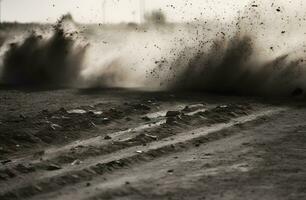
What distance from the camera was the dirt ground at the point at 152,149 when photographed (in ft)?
16.6

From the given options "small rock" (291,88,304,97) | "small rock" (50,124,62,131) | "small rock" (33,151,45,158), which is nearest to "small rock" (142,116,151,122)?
"small rock" (50,124,62,131)

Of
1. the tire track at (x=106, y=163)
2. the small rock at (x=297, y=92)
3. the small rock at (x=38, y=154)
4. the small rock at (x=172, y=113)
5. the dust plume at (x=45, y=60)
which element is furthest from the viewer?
the dust plume at (x=45, y=60)

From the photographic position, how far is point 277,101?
451 inches

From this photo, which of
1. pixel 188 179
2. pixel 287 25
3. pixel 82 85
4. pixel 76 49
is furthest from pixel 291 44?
pixel 188 179

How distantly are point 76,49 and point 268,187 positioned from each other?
14.3m

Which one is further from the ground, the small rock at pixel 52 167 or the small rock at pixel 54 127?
the small rock at pixel 52 167

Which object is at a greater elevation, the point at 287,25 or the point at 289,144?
the point at 287,25

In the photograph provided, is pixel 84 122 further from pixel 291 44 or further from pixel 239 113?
pixel 291 44

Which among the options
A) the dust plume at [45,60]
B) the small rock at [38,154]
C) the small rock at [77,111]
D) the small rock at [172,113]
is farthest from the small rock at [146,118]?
the dust plume at [45,60]

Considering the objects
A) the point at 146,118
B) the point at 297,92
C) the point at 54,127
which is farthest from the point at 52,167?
the point at 297,92

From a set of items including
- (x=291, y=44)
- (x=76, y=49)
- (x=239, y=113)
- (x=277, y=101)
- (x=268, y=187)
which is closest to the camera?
(x=268, y=187)

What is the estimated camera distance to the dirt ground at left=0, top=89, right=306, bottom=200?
5062 mm

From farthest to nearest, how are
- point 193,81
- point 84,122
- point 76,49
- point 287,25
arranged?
point 76,49 → point 287,25 → point 193,81 → point 84,122

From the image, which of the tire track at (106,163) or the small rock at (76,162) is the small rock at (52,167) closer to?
the tire track at (106,163)
